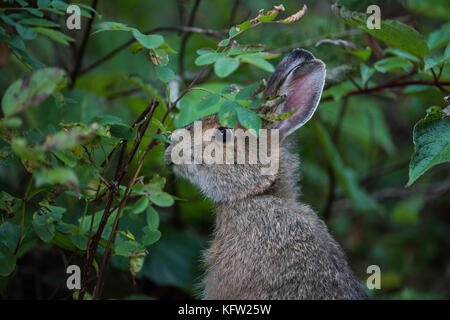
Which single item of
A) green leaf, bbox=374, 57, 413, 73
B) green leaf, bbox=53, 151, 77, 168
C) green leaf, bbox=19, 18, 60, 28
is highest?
green leaf, bbox=374, 57, 413, 73

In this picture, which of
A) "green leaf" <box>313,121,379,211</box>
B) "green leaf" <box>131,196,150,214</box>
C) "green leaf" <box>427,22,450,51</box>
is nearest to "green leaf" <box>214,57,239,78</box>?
"green leaf" <box>131,196,150,214</box>

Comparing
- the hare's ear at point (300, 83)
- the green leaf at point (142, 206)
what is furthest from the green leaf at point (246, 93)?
the green leaf at point (142, 206)

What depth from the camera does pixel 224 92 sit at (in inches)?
118

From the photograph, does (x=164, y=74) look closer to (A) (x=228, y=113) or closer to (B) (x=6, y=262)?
(A) (x=228, y=113)

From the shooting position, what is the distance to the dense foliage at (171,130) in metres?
2.76

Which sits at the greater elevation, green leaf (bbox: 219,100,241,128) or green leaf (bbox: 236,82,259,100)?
green leaf (bbox: 236,82,259,100)

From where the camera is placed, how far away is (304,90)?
3.47 metres

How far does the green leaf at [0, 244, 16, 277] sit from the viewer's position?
9.27 feet

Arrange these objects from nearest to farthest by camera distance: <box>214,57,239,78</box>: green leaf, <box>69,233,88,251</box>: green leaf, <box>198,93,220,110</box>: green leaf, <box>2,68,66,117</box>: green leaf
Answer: <box>2,68,66,117</box>: green leaf
<box>214,57,239,78</box>: green leaf
<box>198,93,220,110</box>: green leaf
<box>69,233,88,251</box>: green leaf

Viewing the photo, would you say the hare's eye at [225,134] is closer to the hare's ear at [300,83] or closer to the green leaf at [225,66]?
the hare's ear at [300,83]

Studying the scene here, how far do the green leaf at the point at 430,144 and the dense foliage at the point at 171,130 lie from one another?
0.4 inches

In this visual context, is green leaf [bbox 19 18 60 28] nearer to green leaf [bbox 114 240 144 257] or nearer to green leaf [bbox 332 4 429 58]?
green leaf [bbox 114 240 144 257]
